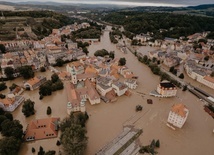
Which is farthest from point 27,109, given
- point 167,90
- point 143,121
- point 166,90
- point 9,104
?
point 167,90

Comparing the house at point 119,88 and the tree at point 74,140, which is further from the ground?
the tree at point 74,140

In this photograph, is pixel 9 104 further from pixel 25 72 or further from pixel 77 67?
pixel 77 67

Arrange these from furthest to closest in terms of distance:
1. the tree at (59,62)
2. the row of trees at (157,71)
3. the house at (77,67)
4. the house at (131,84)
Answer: the tree at (59,62) < the house at (77,67) < the row of trees at (157,71) < the house at (131,84)

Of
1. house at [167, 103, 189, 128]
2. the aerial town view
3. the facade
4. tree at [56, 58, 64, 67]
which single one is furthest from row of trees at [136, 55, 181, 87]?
tree at [56, 58, 64, 67]

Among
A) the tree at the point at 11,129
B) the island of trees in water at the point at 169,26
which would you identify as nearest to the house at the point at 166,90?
the tree at the point at 11,129

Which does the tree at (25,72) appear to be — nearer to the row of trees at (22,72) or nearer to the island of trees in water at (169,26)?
the row of trees at (22,72)

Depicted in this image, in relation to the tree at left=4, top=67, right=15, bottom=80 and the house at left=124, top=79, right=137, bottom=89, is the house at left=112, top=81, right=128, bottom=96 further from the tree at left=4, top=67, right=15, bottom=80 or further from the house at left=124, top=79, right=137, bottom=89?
the tree at left=4, top=67, right=15, bottom=80
